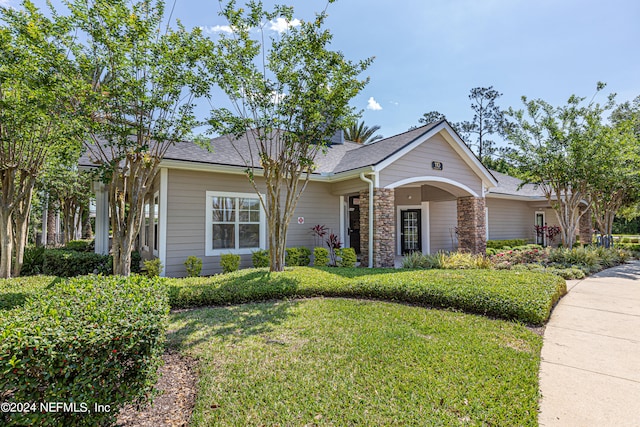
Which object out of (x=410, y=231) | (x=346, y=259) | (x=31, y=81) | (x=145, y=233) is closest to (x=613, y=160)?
(x=410, y=231)

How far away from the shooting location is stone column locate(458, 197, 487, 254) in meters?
11.5

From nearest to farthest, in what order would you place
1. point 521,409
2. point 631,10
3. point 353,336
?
point 521,409 → point 353,336 → point 631,10

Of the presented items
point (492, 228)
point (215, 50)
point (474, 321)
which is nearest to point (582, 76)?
point (492, 228)

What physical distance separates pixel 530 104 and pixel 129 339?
572 inches

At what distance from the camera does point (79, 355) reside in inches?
77.8

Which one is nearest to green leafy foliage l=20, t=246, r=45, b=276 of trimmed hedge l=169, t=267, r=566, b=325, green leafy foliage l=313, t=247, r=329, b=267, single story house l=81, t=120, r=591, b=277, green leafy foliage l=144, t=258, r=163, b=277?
single story house l=81, t=120, r=591, b=277

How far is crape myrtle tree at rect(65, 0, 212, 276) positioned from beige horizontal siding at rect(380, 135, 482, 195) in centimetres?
594

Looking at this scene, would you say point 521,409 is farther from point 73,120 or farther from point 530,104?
point 530,104

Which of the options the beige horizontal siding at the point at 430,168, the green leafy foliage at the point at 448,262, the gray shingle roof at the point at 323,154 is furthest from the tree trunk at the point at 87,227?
the green leafy foliage at the point at 448,262

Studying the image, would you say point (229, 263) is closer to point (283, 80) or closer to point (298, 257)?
point (298, 257)

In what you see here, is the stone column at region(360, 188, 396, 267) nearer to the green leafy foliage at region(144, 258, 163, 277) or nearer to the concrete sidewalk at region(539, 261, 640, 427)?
the concrete sidewalk at region(539, 261, 640, 427)

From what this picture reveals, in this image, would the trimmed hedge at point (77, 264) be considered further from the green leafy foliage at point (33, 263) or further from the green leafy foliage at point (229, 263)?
the green leafy foliage at point (229, 263)

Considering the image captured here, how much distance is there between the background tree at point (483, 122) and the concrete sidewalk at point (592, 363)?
96.5ft

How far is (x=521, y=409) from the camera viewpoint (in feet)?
8.55
